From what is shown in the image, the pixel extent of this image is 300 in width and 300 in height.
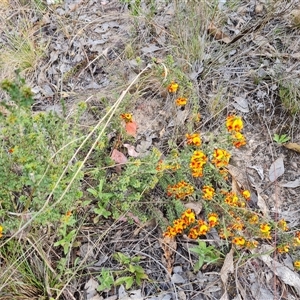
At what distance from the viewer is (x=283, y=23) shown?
2.59 metres

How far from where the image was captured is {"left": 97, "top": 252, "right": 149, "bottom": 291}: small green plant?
174 centimetres

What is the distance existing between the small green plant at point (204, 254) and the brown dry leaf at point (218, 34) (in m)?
1.32

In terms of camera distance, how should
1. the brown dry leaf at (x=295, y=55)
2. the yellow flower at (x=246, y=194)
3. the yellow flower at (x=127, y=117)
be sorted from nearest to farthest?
1. the yellow flower at (x=246, y=194)
2. the yellow flower at (x=127, y=117)
3. the brown dry leaf at (x=295, y=55)

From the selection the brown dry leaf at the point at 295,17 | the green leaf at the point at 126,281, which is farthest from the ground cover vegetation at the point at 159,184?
the brown dry leaf at the point at 295,17

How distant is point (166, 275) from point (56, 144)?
729 mm

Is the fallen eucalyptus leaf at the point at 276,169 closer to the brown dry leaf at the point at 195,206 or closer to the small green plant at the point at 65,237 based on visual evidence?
the brown dry leaf at the point at 195,206

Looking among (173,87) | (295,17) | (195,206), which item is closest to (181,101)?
(173,87)

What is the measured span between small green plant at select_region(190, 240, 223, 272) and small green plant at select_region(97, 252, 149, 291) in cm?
23

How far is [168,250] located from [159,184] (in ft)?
1.04

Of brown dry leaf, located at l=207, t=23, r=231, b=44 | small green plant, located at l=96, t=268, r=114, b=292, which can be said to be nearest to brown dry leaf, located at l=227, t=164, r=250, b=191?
small green plant, located at l=96, t=268, r=114, b=292

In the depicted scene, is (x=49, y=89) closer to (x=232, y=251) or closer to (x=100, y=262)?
(x=100, y=262)

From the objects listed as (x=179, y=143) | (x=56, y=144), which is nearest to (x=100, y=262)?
(x=56, y=144)

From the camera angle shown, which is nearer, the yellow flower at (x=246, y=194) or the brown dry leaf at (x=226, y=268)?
the brown dry leaf at (x=226, y=268)

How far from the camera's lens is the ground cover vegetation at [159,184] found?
166 cm
